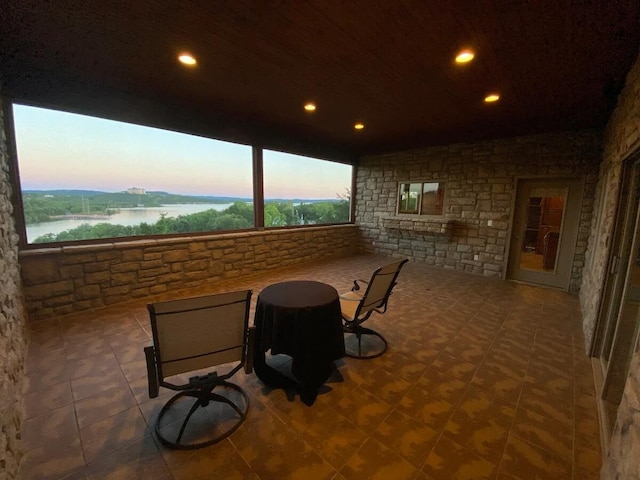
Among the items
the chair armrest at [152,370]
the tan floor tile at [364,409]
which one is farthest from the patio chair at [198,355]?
the tan floor tile at [364,409]

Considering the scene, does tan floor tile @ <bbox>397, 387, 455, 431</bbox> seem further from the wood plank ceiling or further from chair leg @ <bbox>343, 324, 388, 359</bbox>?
the wood plank ceiling

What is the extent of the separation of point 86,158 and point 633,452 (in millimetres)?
5069

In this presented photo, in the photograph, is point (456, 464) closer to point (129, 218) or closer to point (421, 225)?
point (129, 218)

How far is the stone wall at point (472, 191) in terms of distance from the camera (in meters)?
4.24

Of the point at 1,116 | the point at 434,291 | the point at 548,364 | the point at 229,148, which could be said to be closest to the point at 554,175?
the point at 434,291

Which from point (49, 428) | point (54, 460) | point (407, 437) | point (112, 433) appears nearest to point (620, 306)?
point (407, 437)

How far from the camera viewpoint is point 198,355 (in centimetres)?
156

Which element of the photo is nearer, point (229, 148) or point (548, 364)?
point (548, 364)

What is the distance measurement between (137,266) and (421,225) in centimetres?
525

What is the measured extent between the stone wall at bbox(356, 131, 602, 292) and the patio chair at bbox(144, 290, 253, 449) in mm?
4959

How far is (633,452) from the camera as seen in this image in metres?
0.99

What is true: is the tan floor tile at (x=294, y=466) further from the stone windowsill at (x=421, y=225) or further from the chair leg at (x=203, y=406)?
the stone windowsill at (x=421, y=225)

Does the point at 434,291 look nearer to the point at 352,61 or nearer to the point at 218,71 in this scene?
the point at 352,61

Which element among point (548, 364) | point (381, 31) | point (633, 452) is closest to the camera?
point (633, 452)
